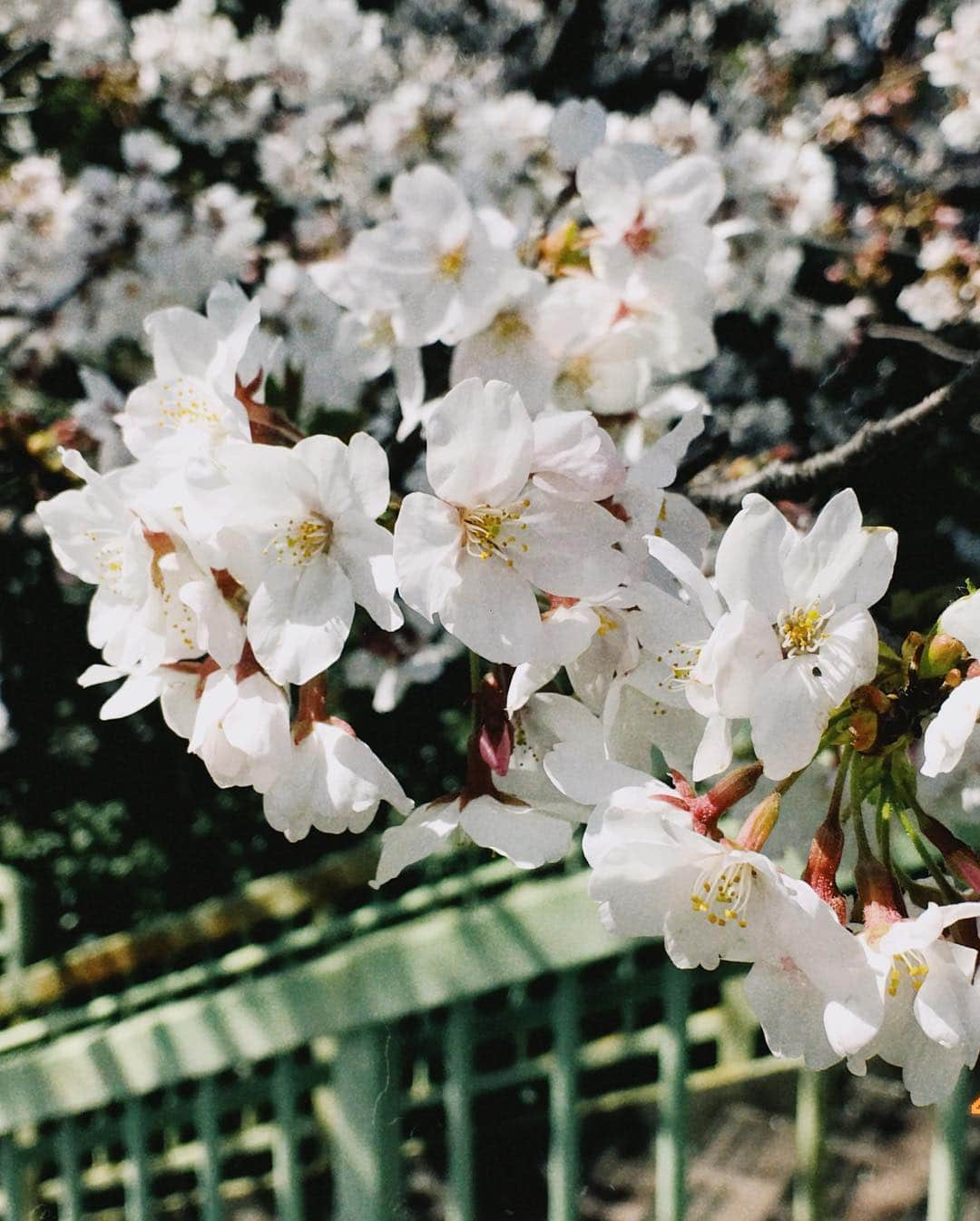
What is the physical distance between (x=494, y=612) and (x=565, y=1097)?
134cm

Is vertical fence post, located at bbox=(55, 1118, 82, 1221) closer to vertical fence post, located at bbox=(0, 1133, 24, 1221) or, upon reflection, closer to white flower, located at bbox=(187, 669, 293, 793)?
vertical fence post, located at bbox=(0, 1133, 24, 1221)

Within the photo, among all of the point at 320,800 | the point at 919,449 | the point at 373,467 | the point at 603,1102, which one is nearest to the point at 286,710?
the point at 320,800

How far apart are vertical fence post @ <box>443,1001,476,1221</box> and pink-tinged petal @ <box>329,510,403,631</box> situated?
50.0 inches

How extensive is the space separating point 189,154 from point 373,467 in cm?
271

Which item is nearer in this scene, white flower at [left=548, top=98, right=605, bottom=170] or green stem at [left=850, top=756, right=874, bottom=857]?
green stem at [left=850, top=756, right=874, bottom=857]

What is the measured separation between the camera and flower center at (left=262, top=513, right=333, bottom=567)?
0.72 m

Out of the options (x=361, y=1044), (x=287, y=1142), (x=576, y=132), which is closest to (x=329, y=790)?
(x=576, y=132)

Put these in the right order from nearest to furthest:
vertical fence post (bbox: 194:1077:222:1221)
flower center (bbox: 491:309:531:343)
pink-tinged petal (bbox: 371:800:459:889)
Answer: pink-tinged petal (bbox: 371:800:459:889) → flower center (bbox: 491:309:531:343) → vertical fence post (bbox: 194:1077:222:1221)

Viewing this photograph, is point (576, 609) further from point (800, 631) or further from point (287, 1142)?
point (287, 1142)

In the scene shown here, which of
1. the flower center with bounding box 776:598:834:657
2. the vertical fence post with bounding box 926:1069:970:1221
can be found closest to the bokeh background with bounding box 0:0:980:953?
the flower center with bounding box 776:598:834:657

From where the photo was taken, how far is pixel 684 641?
0.69m

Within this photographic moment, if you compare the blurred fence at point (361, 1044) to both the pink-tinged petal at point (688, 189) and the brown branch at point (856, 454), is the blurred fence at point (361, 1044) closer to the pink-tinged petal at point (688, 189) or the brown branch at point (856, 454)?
the brown branch at point (856, 454)

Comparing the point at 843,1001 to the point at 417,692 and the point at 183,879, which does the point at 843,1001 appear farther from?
the point at 183,879

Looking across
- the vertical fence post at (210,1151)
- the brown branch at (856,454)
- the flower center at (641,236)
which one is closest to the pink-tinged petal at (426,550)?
the flower center at (641,236)
